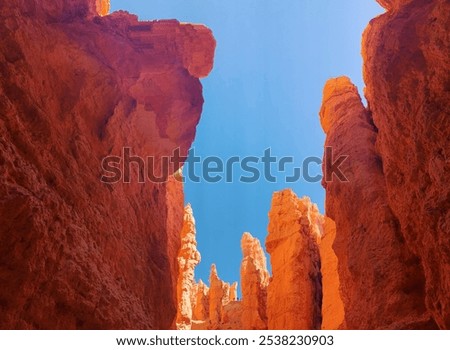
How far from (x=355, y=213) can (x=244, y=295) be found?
25.6 meters

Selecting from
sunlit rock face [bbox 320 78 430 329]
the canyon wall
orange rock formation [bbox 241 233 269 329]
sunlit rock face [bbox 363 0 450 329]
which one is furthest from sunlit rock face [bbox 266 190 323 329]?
sunlit rock face [bbox 363 0 450 329]

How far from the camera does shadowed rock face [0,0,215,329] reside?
6.95m

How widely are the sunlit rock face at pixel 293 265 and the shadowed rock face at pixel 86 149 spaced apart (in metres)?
16.5

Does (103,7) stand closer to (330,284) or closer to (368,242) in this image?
(368,242)

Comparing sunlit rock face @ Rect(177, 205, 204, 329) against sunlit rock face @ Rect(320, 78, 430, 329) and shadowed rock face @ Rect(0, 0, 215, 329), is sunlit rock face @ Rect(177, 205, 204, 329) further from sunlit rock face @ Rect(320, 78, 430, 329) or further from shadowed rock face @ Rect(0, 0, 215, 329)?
shadowed rock face @ Rect(0, 0, 215, 329)

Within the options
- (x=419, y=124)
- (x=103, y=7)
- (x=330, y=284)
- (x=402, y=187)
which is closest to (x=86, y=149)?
(x=419, y=124)

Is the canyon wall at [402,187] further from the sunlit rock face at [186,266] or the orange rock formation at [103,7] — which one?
the sunlit rock face at [186,266]

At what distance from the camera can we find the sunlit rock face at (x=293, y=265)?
1113 inches

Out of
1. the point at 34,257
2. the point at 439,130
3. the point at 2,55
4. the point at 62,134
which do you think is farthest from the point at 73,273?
the point at 439,130

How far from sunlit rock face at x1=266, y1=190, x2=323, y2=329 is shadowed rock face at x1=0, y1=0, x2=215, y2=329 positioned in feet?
54.3

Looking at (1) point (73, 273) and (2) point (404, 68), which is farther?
(2) point (404, 68)

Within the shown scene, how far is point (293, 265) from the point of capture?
30.1 m

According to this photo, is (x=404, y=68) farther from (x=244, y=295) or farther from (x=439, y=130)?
(x=244, y=295)

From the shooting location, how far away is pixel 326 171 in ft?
53.7
